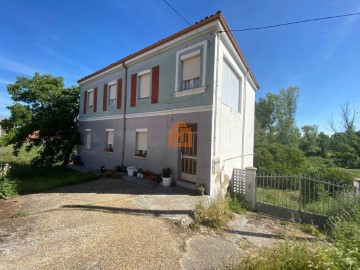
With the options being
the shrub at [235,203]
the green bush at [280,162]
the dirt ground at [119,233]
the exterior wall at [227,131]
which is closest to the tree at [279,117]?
the green bush at [280,162]

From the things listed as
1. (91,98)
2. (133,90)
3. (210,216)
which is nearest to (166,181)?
(210,216)

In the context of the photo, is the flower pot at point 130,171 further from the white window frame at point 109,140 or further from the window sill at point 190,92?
the window sill at point 190,92

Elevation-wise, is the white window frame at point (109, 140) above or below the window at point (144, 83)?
below

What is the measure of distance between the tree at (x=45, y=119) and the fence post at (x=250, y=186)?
40.7ft

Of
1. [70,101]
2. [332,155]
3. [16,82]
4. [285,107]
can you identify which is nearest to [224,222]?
[70,101]

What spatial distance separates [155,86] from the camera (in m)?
9.76

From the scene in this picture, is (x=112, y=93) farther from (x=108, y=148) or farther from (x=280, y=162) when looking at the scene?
(x=280, y=162)

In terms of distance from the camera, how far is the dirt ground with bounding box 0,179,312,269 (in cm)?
368

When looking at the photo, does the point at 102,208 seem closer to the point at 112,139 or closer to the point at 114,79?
the point at 112,139

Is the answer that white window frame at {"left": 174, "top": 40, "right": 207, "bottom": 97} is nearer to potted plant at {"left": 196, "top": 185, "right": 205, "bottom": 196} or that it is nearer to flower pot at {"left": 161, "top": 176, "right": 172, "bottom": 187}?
flower pot at {"left": 161, "top": 176, "right": 172, "bottom": 187}

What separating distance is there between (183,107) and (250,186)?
4305 millimetres

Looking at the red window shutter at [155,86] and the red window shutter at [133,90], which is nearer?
the red window shutter at [155,86]

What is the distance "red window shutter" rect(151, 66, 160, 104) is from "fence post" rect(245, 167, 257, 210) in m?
5.29

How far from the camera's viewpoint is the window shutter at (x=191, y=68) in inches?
325
